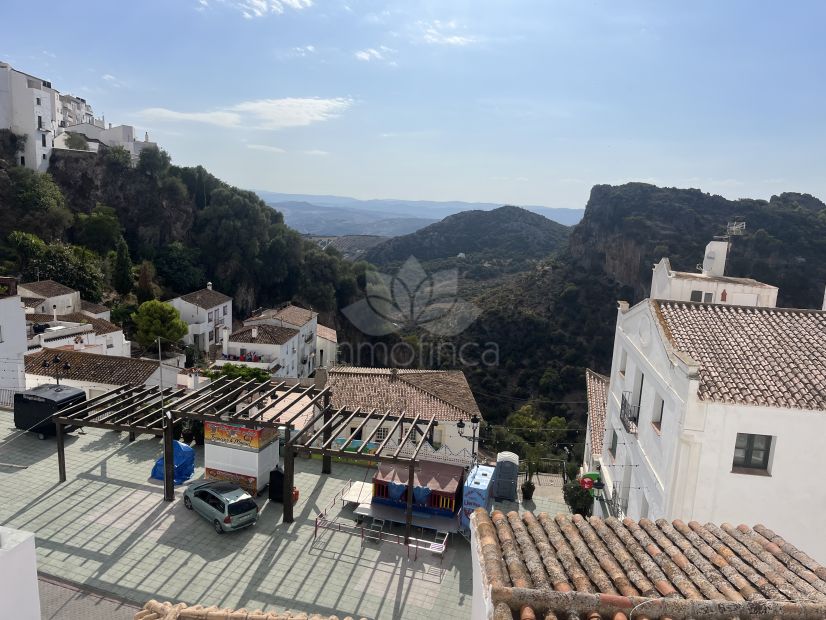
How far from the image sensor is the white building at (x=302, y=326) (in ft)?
159

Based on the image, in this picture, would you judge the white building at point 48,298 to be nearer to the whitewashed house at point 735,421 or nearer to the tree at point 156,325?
the tree at point 156,325

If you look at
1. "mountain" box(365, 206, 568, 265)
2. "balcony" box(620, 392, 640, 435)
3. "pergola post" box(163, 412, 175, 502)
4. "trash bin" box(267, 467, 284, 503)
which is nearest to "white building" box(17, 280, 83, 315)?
"pergola post" box(163, 412, 175, 502)

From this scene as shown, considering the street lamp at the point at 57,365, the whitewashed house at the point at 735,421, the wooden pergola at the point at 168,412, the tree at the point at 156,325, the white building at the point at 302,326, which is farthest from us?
the white building at the point at 302,326

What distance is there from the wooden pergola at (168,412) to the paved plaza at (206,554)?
115cm

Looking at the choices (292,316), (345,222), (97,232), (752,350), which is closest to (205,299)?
(292,316)

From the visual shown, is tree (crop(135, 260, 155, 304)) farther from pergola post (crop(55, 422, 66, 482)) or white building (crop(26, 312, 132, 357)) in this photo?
pergola post (crop(55, 422, 66, 482))

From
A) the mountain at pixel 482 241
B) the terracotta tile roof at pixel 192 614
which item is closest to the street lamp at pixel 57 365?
the terracotta tile roof at pixel 192 614

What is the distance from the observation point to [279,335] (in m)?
44.9

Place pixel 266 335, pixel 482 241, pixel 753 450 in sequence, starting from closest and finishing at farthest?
pixel 753 450 → pixel 266 335 → pixel 482 241

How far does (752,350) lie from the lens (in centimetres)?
1338

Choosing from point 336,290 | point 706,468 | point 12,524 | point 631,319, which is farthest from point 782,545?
point 336,290

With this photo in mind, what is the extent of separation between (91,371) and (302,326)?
22.7 meters

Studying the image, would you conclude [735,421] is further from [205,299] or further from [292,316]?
[205,299]

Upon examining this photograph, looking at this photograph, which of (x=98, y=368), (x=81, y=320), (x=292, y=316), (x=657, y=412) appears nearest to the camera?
(x=657, y=412)
